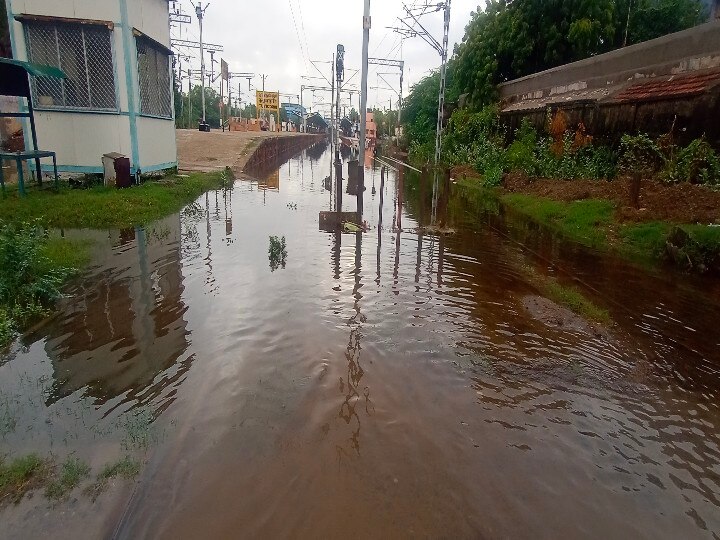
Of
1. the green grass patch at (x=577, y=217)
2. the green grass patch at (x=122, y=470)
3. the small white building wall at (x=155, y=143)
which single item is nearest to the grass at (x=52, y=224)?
the small white building wall at (x=155, y=143)

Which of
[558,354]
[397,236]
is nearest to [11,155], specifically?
[397,236]

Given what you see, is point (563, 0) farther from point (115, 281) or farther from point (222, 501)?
point (222, 501)

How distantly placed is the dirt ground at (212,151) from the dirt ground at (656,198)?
1394 cm

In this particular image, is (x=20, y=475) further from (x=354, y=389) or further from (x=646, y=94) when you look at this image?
(x=646, y=94)

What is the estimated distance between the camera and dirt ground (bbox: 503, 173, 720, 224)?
10008 mm

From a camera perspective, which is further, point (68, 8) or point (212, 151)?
point (212, 151)

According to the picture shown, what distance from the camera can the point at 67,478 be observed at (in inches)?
127

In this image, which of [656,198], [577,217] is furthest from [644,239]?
[577,217]

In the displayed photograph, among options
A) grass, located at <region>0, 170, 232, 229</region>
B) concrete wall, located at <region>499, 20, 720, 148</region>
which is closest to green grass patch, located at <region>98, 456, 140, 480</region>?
grass, located at <region>0, 170, 232, 229</region>

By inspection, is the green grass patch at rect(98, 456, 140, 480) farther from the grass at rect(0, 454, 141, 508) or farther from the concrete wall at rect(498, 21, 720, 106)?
the concrete wall at rect(498, 21, 720, 106)

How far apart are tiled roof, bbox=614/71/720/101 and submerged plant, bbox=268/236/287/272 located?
10.5 meters

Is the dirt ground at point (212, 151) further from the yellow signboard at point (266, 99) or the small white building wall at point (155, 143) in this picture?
the yellow signboard at point (266, 99)

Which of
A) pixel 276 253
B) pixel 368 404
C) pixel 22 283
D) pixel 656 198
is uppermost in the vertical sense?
pixel 656 198

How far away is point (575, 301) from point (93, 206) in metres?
9.47
